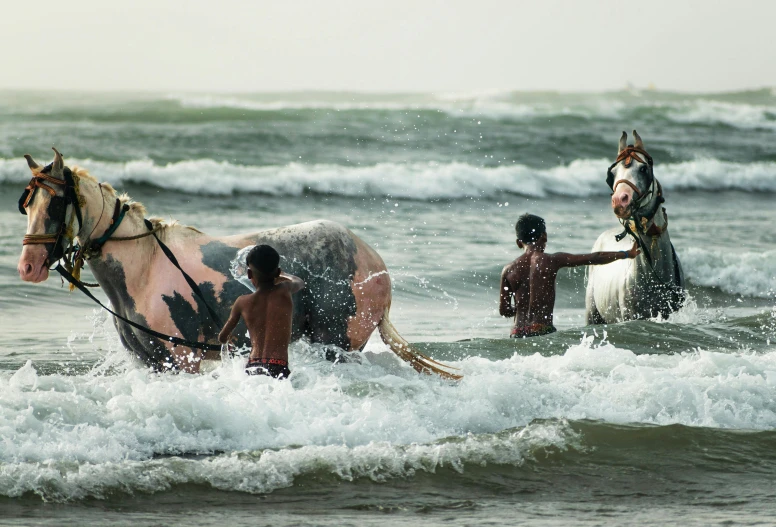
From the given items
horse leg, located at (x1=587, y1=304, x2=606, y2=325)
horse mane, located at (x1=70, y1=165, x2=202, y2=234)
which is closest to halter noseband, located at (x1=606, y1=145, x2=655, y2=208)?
horse leg, located at (x1=587, y1=304, x2=606, y2=325)

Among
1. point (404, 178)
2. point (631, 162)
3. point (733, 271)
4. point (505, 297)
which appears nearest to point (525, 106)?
point (404, 178)

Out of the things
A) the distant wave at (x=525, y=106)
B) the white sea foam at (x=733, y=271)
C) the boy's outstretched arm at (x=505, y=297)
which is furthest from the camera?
the distant wave at (x=525, y=106)

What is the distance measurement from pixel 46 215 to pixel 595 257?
13.4ft

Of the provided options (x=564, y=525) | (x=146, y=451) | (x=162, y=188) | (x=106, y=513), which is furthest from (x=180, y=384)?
(x=162, y=188)

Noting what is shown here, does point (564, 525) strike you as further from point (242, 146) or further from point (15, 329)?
point (242, 146)

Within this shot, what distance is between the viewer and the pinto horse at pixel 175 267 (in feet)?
19.2

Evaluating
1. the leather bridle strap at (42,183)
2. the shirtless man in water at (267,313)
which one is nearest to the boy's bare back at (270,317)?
the shirtless man in water at (267,313)

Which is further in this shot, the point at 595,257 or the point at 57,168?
the point at 595,257

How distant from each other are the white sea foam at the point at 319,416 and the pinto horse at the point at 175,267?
220 millimetres

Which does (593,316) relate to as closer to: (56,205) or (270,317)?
(270,317)

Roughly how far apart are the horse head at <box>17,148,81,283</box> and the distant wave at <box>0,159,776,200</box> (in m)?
16.2

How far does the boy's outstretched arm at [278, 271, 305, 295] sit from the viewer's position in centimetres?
589

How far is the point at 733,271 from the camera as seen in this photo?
1345 centimetres

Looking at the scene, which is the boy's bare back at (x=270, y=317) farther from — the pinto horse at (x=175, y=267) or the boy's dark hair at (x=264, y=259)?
the pinto horse at (x=175, y=267)
